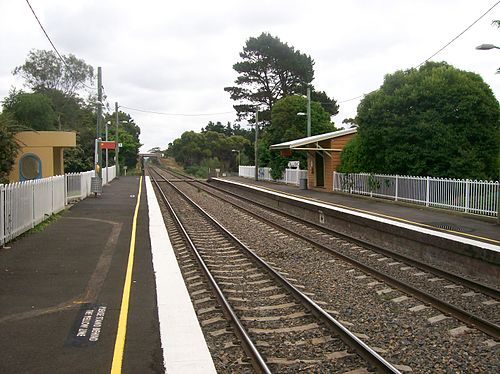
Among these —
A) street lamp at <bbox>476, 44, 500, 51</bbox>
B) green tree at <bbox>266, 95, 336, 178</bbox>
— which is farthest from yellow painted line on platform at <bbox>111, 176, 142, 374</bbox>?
green tree at <bbox>266, 95, 336, 178</bbox>

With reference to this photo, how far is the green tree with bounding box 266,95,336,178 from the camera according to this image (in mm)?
47406

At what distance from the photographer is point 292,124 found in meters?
48.4

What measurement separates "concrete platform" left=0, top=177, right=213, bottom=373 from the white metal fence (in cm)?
1079

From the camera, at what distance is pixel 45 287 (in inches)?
323

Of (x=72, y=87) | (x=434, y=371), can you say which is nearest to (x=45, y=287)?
(x=434, y=371)

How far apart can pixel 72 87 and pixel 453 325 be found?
2957 inches

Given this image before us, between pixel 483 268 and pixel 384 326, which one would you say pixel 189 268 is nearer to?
pixel 384 326

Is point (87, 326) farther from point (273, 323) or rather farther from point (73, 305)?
point (273, 323)

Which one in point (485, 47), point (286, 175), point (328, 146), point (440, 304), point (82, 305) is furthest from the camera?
point (286, 175)

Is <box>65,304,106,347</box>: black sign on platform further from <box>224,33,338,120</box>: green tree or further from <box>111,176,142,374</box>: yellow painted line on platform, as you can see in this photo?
<box>224,33,338,120</box>: green tree

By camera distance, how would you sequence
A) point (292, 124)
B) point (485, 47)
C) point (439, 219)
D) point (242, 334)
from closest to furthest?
point (242, 334)
point (485, 47)
point (439, 219)
point (292, 124)

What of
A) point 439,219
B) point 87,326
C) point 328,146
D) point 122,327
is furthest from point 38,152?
point 122,327

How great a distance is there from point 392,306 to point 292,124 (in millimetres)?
41258

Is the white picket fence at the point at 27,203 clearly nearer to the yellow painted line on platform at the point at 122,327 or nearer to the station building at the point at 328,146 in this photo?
the yellow painted line on platform at the point at 122,327
